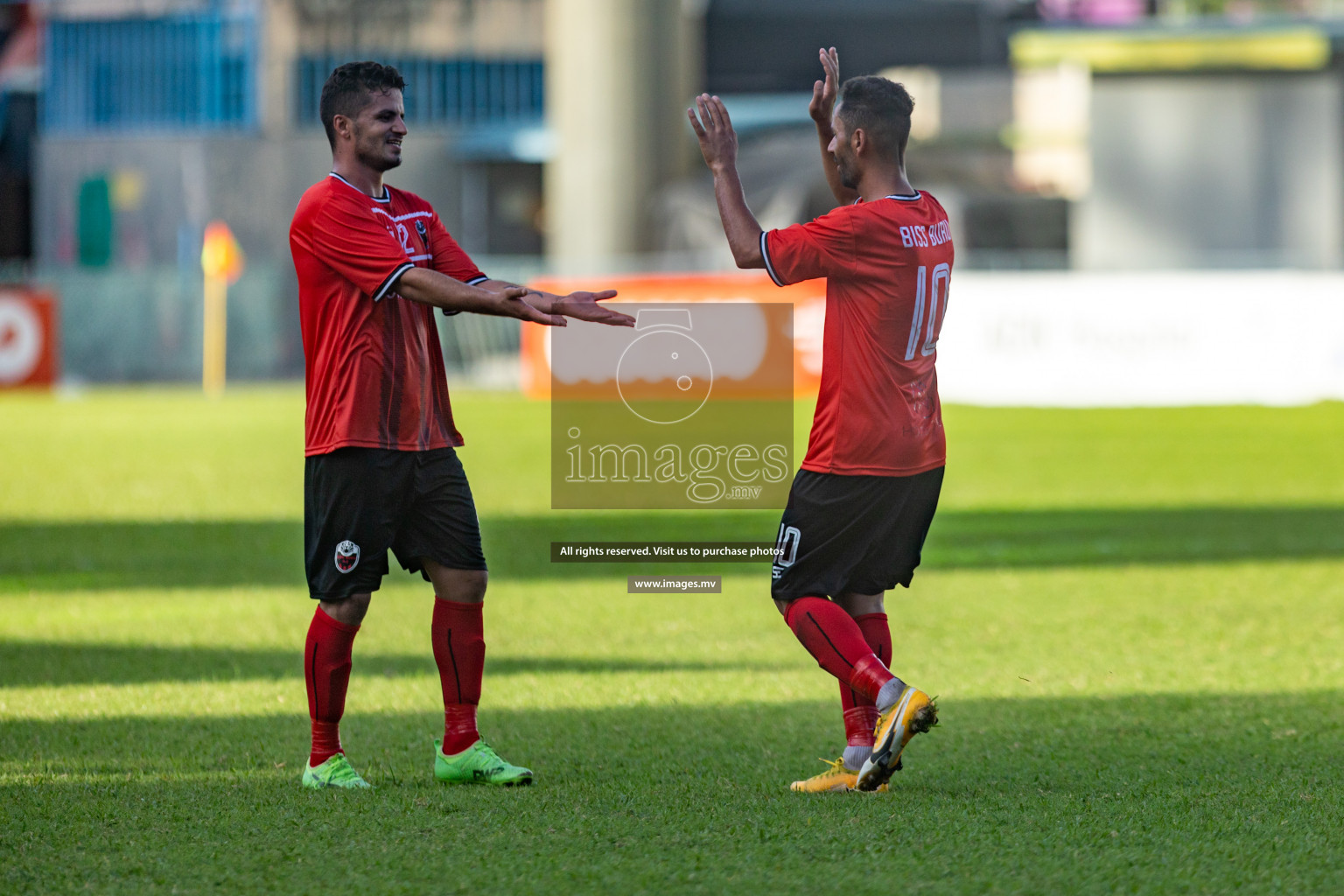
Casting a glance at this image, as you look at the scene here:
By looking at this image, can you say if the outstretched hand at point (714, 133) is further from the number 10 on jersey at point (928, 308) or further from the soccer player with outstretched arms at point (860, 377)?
the number 10 on jersey at point (928, 308)

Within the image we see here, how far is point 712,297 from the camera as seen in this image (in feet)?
85.2

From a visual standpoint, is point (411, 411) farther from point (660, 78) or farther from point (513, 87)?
point (513, 87)

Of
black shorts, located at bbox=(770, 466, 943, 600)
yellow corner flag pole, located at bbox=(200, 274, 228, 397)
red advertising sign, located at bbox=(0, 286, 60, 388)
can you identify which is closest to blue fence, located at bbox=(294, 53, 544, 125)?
yellow corner flag pole, located at bbox=(200, 274, 228, 397)

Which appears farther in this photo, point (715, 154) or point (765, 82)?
point (765, 82)

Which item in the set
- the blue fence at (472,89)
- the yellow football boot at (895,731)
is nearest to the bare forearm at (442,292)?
the yellow football boot at (895,731)

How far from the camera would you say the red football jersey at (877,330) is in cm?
536

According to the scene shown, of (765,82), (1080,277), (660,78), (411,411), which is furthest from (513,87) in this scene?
(411,411)

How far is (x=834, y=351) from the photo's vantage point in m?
5.45

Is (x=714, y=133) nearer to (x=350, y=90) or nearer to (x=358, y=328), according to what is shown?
(x=350, y=90)

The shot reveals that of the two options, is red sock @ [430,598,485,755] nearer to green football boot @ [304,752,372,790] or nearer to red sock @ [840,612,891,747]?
green football boot @ [304,752,372,790]

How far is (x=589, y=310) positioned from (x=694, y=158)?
36.0 metres

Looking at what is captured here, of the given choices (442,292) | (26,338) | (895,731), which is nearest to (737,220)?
(442,292)

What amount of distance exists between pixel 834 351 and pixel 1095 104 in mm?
30090

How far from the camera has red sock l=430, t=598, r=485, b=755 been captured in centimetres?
569
